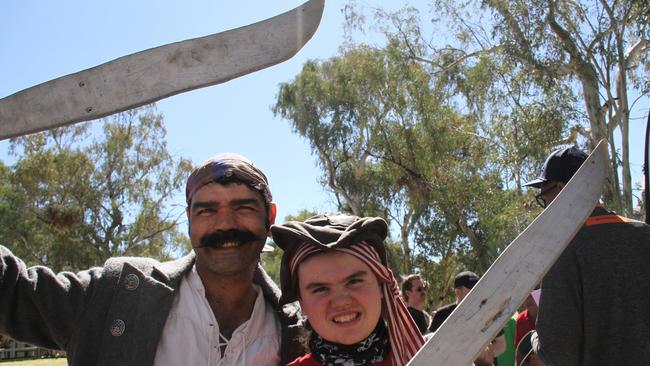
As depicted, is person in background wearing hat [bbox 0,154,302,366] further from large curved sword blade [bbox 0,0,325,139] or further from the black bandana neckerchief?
large curved sword blade [bbox 0,0,325,139]

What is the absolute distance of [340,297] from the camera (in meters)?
1.79

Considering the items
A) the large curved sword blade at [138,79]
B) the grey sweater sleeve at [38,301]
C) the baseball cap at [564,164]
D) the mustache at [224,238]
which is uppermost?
the large curved sword blade at [138,79]

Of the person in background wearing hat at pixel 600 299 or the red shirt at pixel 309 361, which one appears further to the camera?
the person in background wearing hat at pixel 600 299

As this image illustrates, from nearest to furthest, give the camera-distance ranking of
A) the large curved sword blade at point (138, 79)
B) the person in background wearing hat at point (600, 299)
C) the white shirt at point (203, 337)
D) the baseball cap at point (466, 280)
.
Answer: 1. the large curved sword blade at point (138, 79)
2. the white shirt at point (203, 337)
3. the person in background wearing hat at point (600, 299)
4. the baseball cap at point (466, 280)

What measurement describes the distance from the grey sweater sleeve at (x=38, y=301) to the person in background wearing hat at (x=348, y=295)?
27.2 inches

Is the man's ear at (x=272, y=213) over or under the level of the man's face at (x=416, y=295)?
over

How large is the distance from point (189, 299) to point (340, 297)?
1.94 ft

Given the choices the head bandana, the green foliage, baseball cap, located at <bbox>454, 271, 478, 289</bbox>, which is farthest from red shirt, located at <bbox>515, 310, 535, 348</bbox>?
the green foliage

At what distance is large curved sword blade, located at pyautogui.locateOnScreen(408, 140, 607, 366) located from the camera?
4.02ft

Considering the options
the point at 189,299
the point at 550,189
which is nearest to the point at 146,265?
the point at 189,299

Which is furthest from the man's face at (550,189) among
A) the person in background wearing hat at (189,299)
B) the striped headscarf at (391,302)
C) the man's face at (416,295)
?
the man's face at (416,295)

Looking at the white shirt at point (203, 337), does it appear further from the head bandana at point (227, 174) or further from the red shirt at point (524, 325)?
the red shirt at point (524, 325)

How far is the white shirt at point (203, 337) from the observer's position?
6.34 ft

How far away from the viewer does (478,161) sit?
59.2 feet
